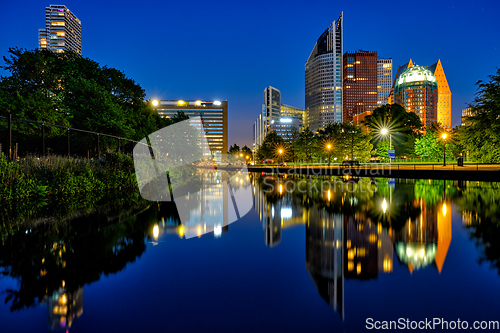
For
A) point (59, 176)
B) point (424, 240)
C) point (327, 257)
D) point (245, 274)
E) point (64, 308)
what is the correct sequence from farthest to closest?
point (59, 176)
point (424, 240)
point (327, 257)
point (245, 274)
point (64, 308)

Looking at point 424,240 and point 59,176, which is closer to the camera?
point 424,240

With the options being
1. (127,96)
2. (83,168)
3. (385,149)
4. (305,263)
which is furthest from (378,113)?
(305,263)

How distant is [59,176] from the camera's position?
1612cm

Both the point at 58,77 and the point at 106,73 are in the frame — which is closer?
the point at 58,77

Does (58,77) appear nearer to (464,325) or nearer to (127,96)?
(127,96)

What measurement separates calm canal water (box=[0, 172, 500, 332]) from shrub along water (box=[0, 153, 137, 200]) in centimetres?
609

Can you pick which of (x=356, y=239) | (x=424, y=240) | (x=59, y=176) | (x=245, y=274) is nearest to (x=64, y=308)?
(x=245, y=274)

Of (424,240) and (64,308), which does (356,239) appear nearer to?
(424,240)

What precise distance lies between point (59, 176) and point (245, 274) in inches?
582

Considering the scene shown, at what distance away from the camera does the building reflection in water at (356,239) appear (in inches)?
196

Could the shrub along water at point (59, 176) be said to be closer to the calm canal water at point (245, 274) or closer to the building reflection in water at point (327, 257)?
the calm canal water at point (245, 274)

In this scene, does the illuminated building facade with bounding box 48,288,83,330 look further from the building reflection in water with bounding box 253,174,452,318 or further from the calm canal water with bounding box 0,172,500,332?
the building reflection in water with bounding box 253,174,452,318

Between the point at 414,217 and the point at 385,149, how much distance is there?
61.2 meters

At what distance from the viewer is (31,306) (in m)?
3.81
